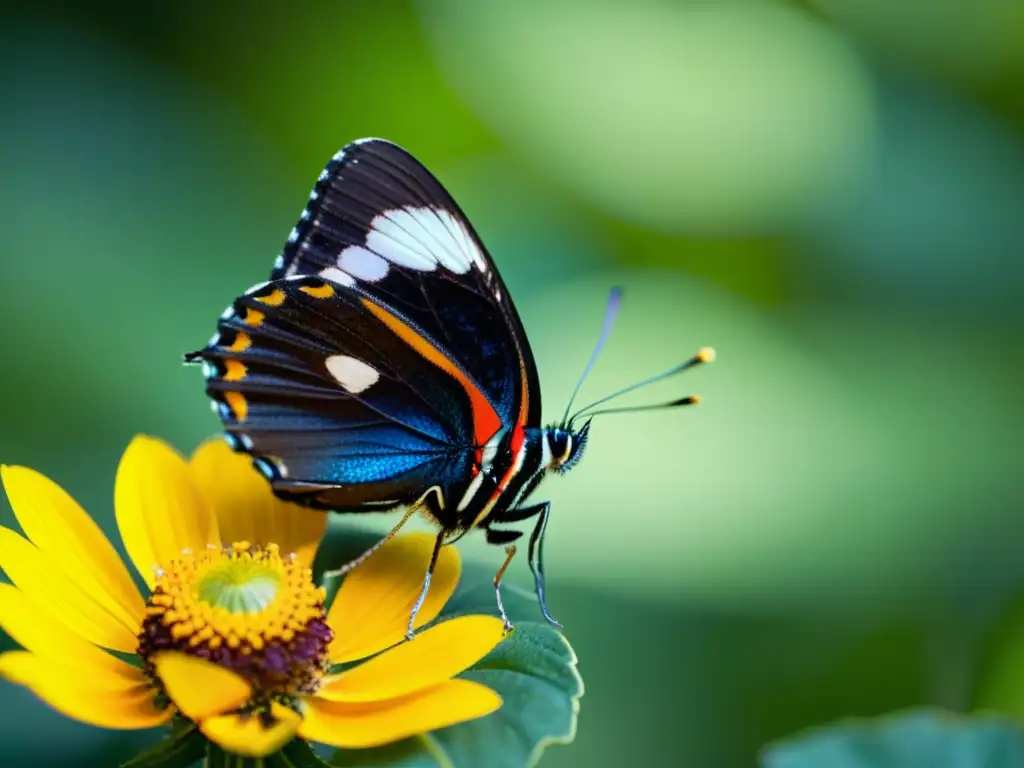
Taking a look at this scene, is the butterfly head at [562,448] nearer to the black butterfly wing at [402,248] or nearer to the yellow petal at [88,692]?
the black butterfly wing at [402,248]

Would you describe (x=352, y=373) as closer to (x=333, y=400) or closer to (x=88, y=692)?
(x=333, y=400)

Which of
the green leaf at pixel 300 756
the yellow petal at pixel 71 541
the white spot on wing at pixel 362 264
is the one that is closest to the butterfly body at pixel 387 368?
the white spot on wing at pixel 362 264

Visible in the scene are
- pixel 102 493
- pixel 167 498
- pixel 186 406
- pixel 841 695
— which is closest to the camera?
pixel 167 498

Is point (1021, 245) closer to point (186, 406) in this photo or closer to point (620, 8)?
point (620, 8)

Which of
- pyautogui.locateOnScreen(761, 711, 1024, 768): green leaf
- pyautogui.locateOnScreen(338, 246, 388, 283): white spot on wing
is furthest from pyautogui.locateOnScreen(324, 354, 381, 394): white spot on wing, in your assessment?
pyautogui.locateOnScreen(761, 711, 1024, 768): green leaf

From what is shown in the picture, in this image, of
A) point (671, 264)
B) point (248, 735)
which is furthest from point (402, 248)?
point (671, 264)

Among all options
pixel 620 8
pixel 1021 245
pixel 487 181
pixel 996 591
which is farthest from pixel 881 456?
pixel 620 8

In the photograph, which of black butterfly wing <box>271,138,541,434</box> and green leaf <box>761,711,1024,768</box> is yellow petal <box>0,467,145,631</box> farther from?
green leaf <box>761,711,1024,768</box>

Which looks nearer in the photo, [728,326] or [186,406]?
[186,406]
